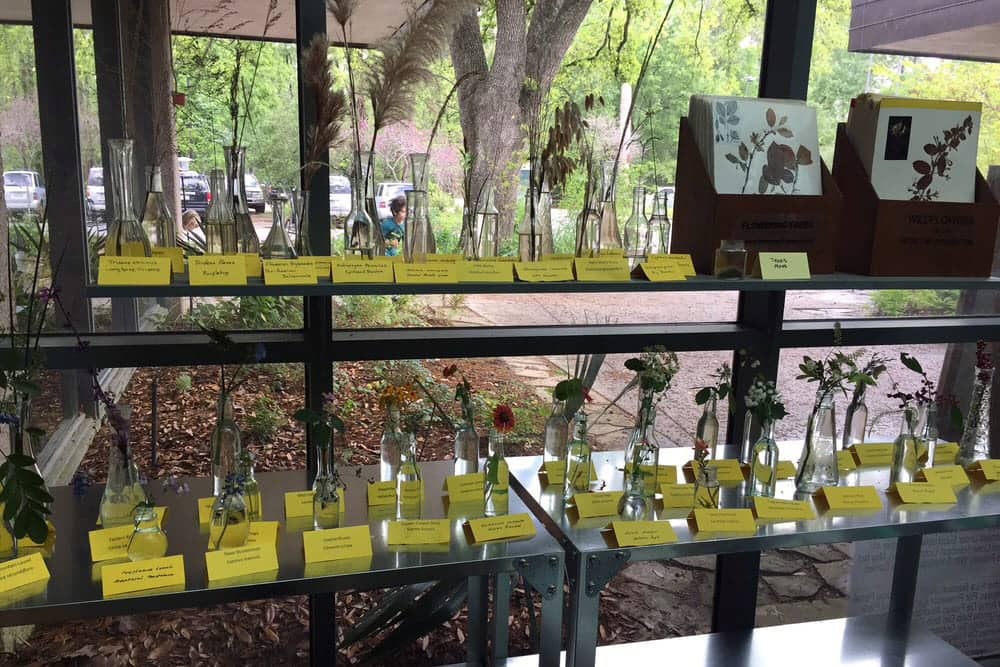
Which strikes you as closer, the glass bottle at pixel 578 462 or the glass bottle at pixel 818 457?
the glass bottle at pixel 578 462

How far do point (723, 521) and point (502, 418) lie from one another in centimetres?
51

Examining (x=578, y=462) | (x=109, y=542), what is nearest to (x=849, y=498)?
(x=578, y=462)

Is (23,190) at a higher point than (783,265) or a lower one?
higher

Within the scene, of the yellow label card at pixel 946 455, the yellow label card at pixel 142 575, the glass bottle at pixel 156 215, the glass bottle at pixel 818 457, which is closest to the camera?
the yellow label card at pixel 142 575

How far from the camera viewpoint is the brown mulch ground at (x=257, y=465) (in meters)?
1.98

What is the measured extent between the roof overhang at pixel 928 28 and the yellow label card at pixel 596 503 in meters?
1.48

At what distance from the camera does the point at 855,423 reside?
2.09 meters

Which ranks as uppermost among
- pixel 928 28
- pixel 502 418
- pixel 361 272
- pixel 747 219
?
pixel 928 28

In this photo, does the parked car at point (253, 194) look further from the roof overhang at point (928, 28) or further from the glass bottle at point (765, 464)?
the roof overhang at point (928, 28)

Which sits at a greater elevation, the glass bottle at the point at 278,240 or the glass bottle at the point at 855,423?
the glass bottle at the point at 278,240

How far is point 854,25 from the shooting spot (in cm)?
224

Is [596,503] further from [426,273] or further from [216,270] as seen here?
[216,270]

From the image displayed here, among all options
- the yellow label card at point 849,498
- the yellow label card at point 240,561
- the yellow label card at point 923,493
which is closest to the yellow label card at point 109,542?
the yellow label card at point 240,561

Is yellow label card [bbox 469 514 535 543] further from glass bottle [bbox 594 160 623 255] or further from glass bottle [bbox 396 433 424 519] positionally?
glass bottle [bbox 594 160 623 255]
